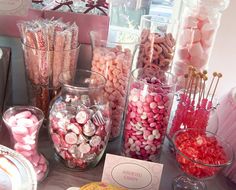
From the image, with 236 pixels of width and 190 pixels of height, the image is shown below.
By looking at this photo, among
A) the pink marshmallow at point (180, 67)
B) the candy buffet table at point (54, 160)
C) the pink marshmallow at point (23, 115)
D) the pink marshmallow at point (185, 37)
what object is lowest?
the candy buffet table at point (54, 160)

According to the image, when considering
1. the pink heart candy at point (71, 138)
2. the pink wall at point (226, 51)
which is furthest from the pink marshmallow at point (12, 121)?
the pink wall at point (226, 51)

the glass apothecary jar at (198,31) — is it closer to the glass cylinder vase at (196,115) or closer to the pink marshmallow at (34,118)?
the glass cylinder vase at (196,115)

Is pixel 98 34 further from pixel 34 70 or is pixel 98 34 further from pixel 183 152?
pixel 183 152

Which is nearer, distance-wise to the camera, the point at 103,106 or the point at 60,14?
the point at 103,106

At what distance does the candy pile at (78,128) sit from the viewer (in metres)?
0.69

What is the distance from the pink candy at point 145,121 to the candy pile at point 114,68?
0.18ft

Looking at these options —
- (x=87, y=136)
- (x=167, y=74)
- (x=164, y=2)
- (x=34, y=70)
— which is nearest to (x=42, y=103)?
(x=34, y=70)

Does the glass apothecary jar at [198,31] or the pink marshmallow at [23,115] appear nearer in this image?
the pink marshmallow at [23,115]

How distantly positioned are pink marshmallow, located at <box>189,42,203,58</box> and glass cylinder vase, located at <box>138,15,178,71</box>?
0.06m

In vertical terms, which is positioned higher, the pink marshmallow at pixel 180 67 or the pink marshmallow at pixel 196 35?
the pink marshmallow at pixel 196 35

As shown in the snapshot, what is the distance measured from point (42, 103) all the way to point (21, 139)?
0.16 meters

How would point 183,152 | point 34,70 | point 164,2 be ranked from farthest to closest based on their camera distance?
point 164,2 → point 34,70 → point 183,152

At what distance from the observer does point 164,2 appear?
103 cm

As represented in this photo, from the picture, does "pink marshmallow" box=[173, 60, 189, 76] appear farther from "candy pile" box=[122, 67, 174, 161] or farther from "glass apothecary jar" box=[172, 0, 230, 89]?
"candy pile" box=[122, 67, 174, 161]
